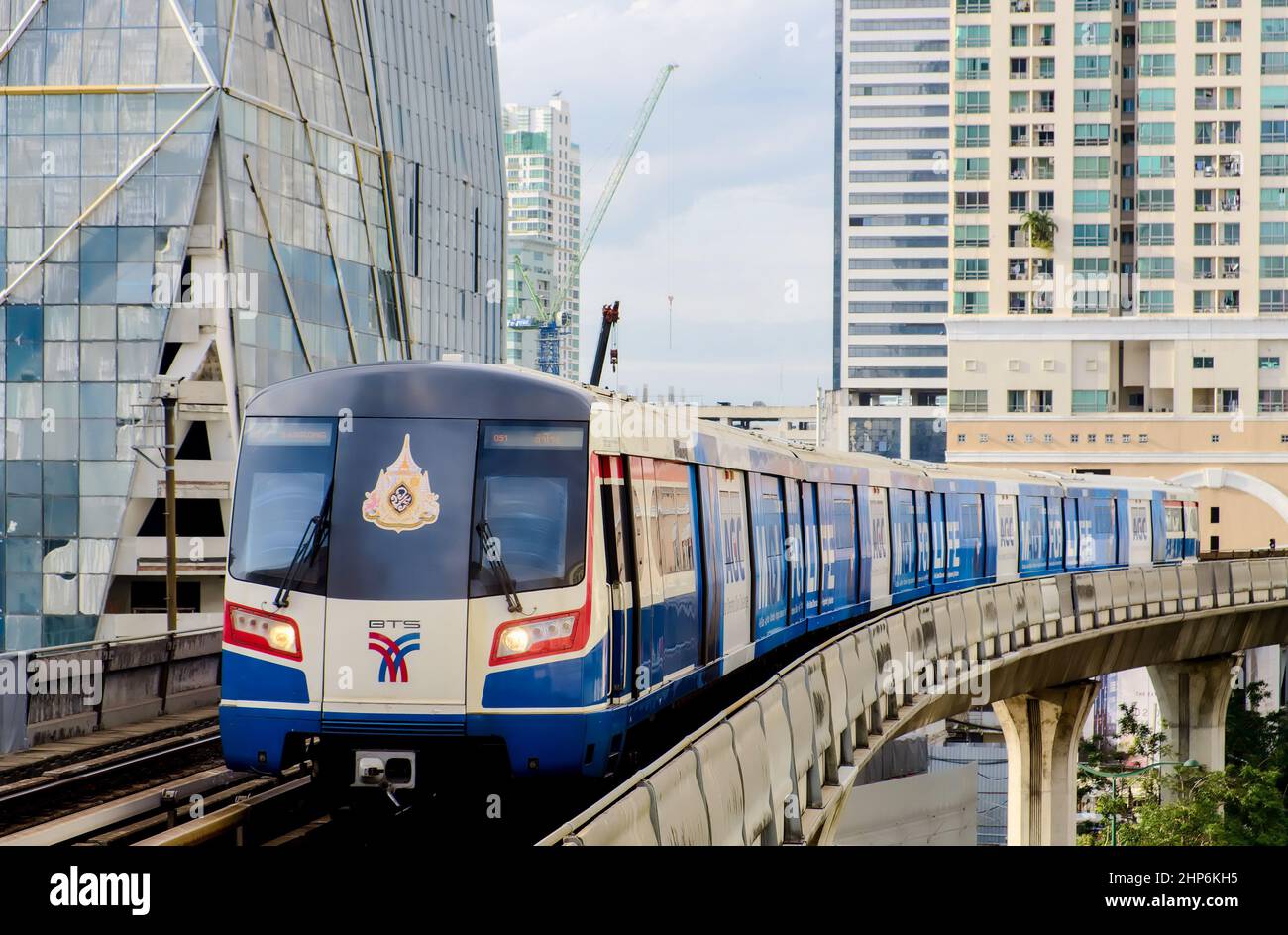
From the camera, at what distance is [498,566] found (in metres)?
11.7

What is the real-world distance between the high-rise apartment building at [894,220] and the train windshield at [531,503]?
147070mm

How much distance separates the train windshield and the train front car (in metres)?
0.01

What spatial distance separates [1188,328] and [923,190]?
62814 millimetres

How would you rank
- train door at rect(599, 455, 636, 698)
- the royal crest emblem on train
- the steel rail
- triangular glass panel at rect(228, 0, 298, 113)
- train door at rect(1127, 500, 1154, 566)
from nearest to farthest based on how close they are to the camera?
the steel rail < the royal crest emblem on train < train door at rect(599, 455, 636, 698) < train door at rect(1127, 500, 1154, 566) < triangular glass panel at rect(228, 0, 298, 113)

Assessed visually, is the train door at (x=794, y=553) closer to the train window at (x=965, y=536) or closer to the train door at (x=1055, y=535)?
the train window at (x=965, y=536)

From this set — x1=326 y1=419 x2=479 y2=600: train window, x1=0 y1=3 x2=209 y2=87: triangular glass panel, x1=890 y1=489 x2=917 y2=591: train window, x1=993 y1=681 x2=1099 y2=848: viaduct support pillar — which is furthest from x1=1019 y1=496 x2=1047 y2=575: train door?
x1=0 y1=3 x2=209 y2=87: triangular glass panel

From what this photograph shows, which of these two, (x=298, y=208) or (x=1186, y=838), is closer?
(x=1186, y=838)

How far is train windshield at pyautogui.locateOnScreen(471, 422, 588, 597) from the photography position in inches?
461

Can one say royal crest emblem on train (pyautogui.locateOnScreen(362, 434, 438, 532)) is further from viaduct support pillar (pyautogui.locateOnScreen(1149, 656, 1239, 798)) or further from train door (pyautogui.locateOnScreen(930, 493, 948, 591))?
viaduct support pillar (pyautogui.locateOnScreen(1149, 656, 1239, 798))

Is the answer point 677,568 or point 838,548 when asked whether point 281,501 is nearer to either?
point 677,568

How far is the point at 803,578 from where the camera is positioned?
72.7 feet

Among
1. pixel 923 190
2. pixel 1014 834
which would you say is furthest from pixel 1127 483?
pixel 923 190

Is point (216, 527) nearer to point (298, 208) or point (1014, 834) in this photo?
point (298, 208)
